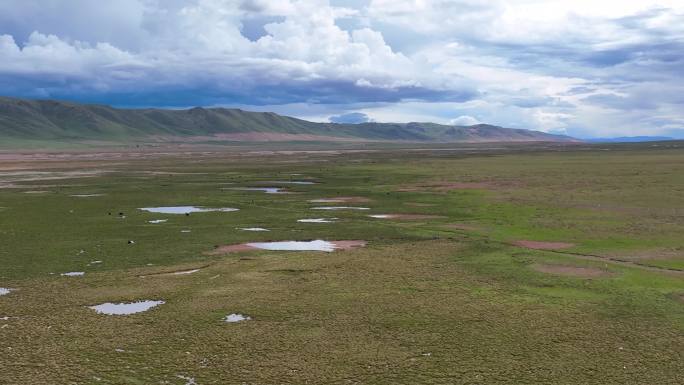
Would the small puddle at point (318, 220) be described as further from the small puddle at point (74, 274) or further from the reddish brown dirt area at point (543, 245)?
the small puddle at point (74, 274)

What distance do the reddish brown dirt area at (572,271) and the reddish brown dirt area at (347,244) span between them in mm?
10798

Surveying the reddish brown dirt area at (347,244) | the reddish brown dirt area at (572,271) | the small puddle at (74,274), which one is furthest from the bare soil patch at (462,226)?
the small puddle at (74,274)

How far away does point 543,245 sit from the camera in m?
35.0

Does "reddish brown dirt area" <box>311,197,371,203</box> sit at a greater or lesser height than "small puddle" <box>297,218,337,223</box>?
greater

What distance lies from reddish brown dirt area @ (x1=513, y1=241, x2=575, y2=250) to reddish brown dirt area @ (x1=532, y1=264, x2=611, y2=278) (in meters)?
5.13

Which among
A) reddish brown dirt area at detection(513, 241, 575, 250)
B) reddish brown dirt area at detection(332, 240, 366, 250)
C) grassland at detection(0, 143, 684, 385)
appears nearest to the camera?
grassland at detection(0, 143, 684, 385)

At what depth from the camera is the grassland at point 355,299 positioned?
662 inches

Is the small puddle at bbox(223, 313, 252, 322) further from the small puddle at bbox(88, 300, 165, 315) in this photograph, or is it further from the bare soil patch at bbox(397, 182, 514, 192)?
the bare soil patch at bbox(397, 182, 514, 192)

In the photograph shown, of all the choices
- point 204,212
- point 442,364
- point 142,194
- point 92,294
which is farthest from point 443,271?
point 142,194

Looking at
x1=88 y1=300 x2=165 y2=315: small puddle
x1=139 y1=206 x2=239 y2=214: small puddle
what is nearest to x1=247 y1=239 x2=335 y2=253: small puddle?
x1=88 y1=300 x2=165 y2=315: small puddle

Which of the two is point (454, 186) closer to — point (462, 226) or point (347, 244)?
point (462, 226)

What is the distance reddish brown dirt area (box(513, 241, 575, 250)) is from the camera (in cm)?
3428

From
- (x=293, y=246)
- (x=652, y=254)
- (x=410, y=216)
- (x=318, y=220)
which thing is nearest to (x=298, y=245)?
(x=293, y=246)

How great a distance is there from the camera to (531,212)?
161ft
